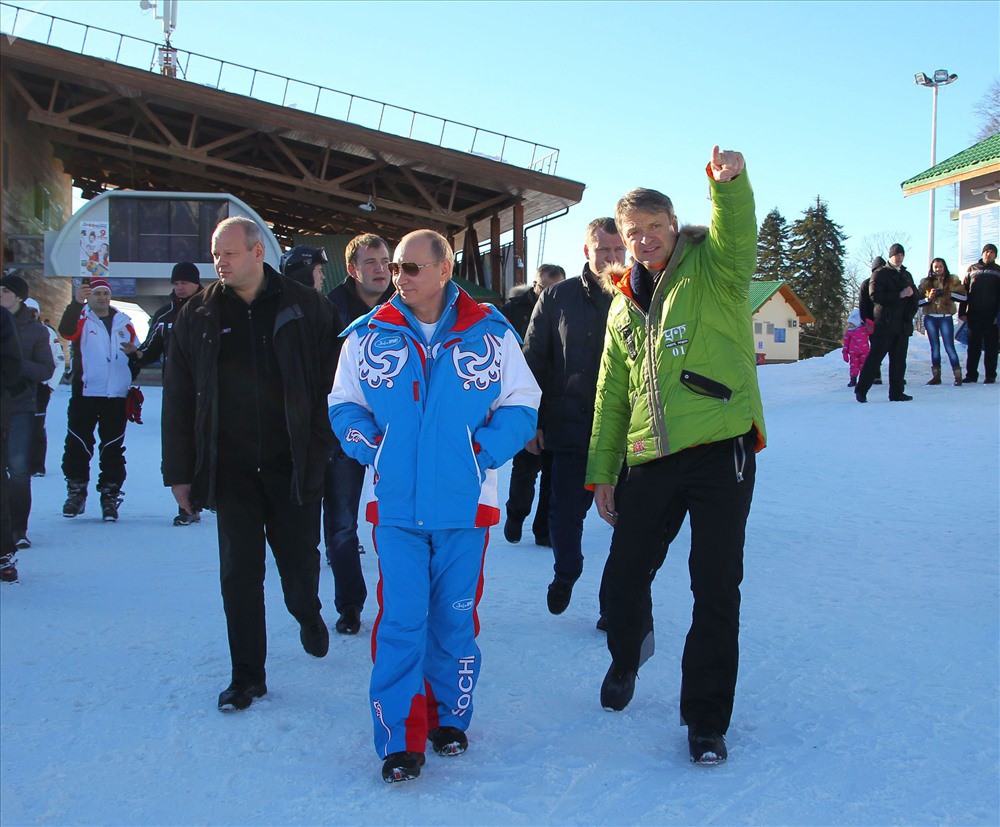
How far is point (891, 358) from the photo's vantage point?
12.6m

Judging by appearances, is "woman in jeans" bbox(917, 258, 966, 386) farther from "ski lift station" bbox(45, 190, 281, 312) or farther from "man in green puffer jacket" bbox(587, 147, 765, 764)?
"ski lift station" bbox(45, 190, 281, 312)

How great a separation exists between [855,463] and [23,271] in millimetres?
28553

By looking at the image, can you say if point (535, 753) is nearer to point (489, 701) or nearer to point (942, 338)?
point (489, 701)

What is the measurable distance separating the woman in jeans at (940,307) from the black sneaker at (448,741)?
1213 centimetres

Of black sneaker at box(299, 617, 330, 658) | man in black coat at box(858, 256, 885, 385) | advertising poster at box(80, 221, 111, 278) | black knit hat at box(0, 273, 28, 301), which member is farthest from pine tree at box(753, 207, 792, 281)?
black sneaker at box(299, 617, 330, 658)

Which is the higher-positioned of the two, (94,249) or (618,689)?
(94,249)

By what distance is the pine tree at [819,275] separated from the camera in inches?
2514

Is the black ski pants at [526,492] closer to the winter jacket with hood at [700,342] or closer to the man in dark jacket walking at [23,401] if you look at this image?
the winter jacket with hood at [700,342]

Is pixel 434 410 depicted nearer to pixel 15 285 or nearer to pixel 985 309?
pixel 15 285

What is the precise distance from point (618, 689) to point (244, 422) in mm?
1787

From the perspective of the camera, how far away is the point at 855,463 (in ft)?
29.8

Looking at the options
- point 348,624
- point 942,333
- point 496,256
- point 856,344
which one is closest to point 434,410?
point 348,624

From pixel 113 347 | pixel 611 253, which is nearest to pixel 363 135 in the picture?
pixel 113 347

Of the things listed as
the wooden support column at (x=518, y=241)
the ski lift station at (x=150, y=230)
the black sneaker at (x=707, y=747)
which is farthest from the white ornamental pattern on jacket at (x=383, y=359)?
the wooden support column at (x=518, y=241)
